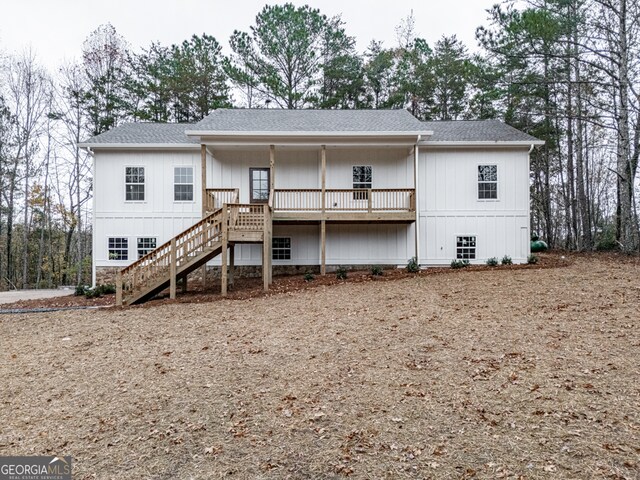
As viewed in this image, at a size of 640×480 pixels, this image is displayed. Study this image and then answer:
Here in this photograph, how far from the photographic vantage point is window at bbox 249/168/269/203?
14.0m

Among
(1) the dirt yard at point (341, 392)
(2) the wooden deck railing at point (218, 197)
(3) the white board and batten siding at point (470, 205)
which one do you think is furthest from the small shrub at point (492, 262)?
(2) the wooden deck railing at point (218, 197)

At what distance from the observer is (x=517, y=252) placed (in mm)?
13812

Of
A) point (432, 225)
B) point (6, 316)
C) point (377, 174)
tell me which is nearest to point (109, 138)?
point (6, 316)

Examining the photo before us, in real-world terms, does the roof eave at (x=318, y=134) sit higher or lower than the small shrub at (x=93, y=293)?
higher

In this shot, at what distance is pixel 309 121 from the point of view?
14.4 metres

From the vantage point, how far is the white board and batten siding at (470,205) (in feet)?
45.4

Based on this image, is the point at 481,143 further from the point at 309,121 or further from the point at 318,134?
the point at 309,121

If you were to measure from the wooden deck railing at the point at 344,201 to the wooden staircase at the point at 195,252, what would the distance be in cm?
225

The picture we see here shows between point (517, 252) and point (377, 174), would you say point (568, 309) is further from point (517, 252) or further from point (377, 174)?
point (377, 174)

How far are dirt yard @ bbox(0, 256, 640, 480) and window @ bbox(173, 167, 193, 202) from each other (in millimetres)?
6571

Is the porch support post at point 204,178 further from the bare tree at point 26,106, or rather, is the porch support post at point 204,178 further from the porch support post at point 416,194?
the bare tree at point 26,106

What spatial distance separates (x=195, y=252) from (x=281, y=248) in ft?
13.2

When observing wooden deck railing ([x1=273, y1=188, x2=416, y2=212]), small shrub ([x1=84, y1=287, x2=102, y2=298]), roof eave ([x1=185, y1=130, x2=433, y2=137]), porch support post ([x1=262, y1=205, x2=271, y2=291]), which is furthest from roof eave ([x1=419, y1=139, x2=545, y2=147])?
small shrub ([x1=84, y1=287, x2=102, y2=298])

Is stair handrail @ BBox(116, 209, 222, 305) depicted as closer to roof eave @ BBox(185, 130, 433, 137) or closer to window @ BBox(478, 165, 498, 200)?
roof eave @ BBox(185, 130, 433, 137)
